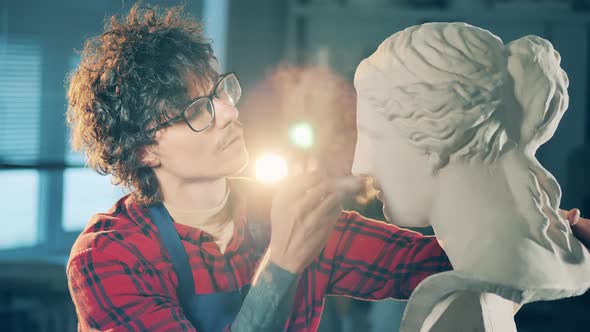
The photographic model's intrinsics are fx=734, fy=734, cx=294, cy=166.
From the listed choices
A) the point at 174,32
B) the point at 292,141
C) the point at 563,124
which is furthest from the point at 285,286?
the point at 563,124

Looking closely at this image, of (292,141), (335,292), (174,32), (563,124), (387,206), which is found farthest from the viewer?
(563,124)

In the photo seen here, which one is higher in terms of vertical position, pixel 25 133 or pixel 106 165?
pixel 106 165

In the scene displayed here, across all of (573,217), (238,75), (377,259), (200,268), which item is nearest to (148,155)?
(200,268)

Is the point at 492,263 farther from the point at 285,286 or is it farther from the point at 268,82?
the point at 268,82

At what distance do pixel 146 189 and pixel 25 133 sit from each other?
6.82ft

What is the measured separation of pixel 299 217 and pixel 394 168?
0.18m

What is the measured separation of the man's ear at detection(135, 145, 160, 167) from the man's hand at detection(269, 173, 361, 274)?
252mm

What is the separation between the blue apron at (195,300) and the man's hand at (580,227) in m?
0.60

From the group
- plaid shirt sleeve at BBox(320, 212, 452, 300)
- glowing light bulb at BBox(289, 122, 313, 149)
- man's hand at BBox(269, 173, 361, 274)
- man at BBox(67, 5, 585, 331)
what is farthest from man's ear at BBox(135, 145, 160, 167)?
glowing light bulb at BBox(289, 122, 313, 149)

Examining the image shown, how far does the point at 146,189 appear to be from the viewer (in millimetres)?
1356

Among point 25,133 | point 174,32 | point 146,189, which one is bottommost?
point 25,133

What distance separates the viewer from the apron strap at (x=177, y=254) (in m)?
1.30

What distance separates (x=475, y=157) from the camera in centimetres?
113

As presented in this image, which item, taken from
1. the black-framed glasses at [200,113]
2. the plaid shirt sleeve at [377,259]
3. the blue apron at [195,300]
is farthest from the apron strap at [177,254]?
the plaid shirt sleeve at [377,259]
